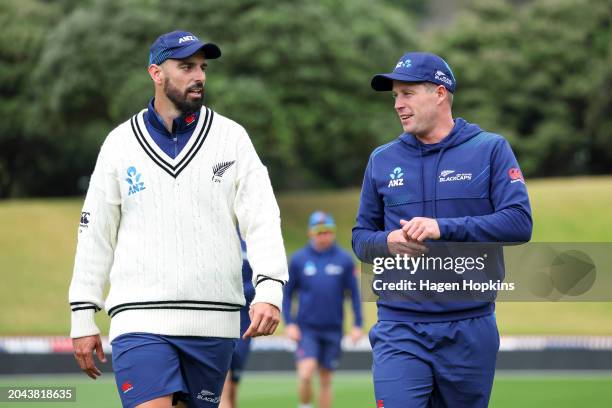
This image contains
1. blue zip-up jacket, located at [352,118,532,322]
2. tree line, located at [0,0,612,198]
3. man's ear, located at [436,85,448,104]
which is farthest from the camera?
tree line, located at [0,0,612,198]

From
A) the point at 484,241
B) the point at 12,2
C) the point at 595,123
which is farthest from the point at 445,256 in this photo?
the point at 12,2

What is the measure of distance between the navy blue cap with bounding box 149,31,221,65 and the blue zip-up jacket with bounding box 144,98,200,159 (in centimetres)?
28

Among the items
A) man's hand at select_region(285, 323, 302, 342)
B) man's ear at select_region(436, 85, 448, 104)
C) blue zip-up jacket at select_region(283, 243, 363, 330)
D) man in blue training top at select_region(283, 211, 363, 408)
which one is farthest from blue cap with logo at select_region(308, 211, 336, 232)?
man's ear at select_region(436, 85, 448, 104)

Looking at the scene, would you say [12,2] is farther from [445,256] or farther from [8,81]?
[445,256]

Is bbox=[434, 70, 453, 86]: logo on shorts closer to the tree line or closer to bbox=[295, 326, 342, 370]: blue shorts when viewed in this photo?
bbox=[295, 326, 342, 370]: blue shorts

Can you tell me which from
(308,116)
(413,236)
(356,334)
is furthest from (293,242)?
(413,236)

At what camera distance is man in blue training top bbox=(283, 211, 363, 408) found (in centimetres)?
1320

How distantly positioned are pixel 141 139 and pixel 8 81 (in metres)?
35.3

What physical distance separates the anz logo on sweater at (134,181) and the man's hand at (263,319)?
0.83m

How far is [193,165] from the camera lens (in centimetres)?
555

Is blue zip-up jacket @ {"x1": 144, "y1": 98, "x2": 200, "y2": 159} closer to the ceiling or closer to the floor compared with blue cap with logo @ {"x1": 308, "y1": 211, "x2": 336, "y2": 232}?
closer to the ceiling

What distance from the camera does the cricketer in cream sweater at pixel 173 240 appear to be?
214 inches

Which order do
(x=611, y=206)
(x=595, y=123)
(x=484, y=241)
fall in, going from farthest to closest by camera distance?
(x=595, y=123), (x=611, y=206), (x=484, y=241)

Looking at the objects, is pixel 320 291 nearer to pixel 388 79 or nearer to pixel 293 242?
pixel 388 79
